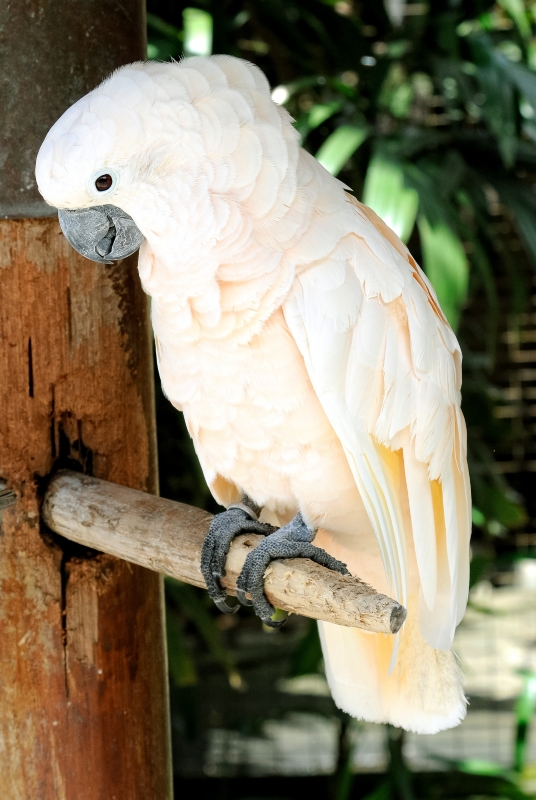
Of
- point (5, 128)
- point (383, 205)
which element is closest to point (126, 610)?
point (5, 128)

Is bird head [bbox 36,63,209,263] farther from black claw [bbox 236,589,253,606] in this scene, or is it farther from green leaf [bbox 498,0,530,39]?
green leaf [bbox 498,0,530,39]

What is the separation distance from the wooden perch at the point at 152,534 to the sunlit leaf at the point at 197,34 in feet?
2.86

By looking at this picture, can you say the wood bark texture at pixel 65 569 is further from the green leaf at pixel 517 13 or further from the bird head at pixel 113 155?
the green leaf at pixel 517 13

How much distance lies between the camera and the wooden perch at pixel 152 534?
774 mm

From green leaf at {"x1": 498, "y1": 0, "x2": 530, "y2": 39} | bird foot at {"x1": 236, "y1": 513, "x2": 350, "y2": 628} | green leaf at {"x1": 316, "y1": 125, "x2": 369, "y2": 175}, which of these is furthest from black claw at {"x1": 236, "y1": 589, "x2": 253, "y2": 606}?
green leaf at {"x1": 498, "y1": 0, "x2": 530, "y2": 39}

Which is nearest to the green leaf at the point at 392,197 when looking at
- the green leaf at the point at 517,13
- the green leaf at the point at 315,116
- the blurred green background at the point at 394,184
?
the blurred green background at the point at 394,184

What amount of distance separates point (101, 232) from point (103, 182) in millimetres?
69

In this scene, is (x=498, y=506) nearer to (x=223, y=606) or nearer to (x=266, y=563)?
(x=223, y=606)

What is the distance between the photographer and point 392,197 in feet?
4.57

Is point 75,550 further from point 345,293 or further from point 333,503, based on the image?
point 345,293

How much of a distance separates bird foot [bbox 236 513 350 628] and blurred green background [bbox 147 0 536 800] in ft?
1.98

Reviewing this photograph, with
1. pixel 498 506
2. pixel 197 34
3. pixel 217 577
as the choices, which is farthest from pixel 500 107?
pixel 217 577

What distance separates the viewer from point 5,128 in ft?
2.96

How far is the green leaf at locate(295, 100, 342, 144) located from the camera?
1.51 metres
